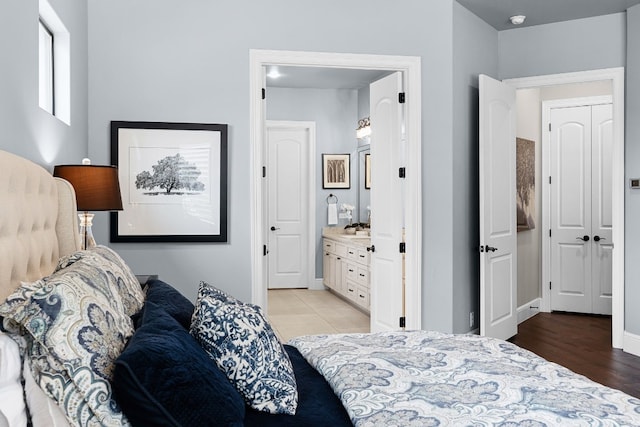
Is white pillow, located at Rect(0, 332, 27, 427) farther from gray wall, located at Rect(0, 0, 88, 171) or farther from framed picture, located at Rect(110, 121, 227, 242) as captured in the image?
framed picture, located at Rect(110, 121, 227, 242)

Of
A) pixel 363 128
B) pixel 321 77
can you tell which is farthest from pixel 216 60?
pixel 363 128

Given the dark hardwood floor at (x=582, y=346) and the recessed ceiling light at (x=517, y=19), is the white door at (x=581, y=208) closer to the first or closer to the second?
the dark hardwood floor at (x=582, y=346)

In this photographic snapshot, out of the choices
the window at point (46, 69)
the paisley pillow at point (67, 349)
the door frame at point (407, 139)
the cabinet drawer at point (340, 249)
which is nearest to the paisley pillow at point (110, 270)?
the paisley pillow at point (67, 349)

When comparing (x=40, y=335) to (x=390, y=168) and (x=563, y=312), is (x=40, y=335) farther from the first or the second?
(x=563, y=312)

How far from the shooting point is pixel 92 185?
9.53 feet

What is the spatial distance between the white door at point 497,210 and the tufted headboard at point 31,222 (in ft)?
10.2

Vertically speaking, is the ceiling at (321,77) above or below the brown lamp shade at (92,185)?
above

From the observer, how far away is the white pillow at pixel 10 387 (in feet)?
4.06

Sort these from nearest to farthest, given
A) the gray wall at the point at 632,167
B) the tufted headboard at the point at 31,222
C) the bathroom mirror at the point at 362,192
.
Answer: the tufted headboard at the point at 31,222, the gray wall at the point at 632,167, the bathroom mirror at the point at 362,192

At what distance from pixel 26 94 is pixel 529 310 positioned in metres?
5.34

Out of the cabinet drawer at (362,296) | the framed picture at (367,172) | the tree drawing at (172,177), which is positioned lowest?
the cabinet drawer at (362,296)

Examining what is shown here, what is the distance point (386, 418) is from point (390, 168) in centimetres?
331

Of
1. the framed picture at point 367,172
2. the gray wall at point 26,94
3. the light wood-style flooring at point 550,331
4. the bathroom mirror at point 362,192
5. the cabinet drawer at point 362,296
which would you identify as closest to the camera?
the gray wall at point 26,94

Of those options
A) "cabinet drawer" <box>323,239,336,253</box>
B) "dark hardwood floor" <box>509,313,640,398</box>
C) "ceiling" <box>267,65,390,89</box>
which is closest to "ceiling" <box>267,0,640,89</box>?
"ceiling" <box>267,65,390,89</box>
